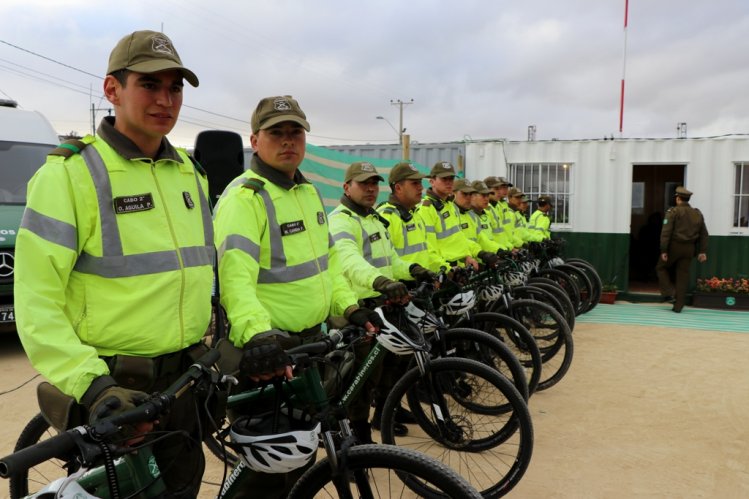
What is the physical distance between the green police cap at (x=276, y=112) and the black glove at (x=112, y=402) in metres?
1.32

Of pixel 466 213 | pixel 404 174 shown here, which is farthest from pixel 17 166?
pixel 466 213

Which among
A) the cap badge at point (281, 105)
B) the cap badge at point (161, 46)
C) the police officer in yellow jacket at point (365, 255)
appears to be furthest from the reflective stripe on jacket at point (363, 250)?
the cap badge at point (161, 46)

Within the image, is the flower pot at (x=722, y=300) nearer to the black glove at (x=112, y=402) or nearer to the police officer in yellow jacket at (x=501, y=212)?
the police officer in yellow jacket at (x=501, y=212)

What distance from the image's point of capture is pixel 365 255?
11.7 feet

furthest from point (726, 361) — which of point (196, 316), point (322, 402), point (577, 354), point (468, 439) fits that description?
point (196, 316)

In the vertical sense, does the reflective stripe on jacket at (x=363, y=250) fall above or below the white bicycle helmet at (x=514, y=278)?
above

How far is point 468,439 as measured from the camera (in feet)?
10.6

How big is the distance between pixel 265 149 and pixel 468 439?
6.45ft

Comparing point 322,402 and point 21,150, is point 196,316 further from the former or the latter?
point 21,150

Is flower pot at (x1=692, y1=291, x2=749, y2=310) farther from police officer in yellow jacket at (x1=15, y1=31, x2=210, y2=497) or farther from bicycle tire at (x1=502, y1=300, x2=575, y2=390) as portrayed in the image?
police officer in yellow jacket at (x1=15, y1=31, x2=210, y2=497)

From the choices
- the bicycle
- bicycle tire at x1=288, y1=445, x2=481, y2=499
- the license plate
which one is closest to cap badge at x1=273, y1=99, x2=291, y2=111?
the bicycle

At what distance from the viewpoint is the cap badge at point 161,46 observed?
169 cm

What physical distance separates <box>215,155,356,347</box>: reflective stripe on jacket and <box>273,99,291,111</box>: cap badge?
24cm

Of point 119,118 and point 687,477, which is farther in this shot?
point 687,477
